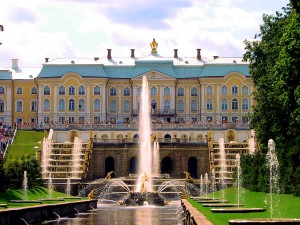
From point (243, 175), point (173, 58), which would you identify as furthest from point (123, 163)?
point (173, 58)

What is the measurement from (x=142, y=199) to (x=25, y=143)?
3848 centimetres

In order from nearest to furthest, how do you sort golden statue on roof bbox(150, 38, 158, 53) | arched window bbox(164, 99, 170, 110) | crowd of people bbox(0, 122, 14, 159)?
crowd of people bbox(0, 122, 14, 159), arched window bbox(164, 99, 170, 110), golden statue on roof bbox(150, 38, 158, 53)

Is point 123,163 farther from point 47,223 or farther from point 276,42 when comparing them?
point 47,223

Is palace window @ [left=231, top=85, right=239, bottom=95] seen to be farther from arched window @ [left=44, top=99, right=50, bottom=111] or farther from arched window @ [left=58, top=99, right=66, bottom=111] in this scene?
arched window @ [left=44, top=99, right=50, bottom=111]

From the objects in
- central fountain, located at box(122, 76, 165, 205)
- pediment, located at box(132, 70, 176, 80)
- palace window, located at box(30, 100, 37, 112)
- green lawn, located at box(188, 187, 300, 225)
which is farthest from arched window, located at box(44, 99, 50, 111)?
green lawn, located at box(188, 187, 300, 225)

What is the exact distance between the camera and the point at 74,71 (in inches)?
4345

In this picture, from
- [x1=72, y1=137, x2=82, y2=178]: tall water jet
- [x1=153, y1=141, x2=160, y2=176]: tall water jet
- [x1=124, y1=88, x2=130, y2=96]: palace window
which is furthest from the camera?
[x1=124, y1=88, x2=130, y2=96]: palace window

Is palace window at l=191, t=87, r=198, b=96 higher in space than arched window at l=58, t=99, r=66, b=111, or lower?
higher

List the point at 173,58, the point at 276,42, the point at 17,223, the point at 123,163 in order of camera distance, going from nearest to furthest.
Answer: the point at 17,223, the point at 276,42, the point at 123,163, the point at 173,58

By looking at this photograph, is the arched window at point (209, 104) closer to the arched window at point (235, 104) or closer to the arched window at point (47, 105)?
the arched window at point (235, 104)

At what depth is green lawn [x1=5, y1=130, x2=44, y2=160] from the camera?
8238 centimetres

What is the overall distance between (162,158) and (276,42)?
3251 cm

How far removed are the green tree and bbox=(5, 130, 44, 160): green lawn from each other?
2943 cm

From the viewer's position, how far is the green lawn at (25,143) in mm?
82375
